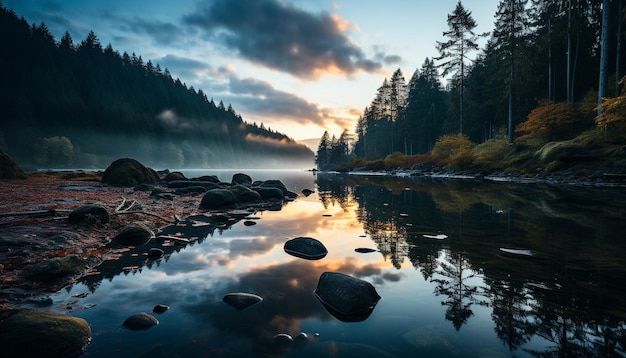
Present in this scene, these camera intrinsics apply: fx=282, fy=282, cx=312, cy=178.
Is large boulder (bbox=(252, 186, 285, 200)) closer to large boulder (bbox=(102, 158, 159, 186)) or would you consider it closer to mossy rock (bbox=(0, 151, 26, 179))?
large boulder (bbox=(102, 158, 159, 186))

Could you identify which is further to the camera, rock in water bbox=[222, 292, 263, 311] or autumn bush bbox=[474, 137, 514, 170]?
autumn bush bbox=[474, 137, 514, 170]

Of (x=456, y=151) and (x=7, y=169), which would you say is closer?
(x=7, y=169)

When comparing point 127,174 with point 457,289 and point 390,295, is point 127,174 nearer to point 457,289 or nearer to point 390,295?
point 390,295

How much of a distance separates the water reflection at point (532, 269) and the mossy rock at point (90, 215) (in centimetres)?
732

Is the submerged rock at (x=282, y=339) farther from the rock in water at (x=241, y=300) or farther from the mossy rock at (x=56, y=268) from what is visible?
the mossy rock at (x=56, y=268)

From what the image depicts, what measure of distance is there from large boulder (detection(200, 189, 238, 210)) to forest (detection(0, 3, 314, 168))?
265ft

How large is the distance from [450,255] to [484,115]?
50.7 metres

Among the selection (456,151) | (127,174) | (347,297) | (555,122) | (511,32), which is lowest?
(347,297)

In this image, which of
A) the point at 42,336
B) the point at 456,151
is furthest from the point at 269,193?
the point at 456,151

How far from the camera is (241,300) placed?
395 centimetres

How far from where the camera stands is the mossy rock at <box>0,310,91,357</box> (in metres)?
2.63

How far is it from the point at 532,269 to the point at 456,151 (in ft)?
116

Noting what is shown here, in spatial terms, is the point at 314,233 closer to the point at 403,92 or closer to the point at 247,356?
the point at 247,356

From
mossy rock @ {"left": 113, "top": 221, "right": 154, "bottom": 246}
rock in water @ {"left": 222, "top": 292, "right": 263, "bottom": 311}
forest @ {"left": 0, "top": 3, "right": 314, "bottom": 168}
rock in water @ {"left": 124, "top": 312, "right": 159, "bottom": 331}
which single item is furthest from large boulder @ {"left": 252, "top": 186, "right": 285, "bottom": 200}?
forest @ {"left": 0, "top": 3, "right": 314, "bottom": 168}
